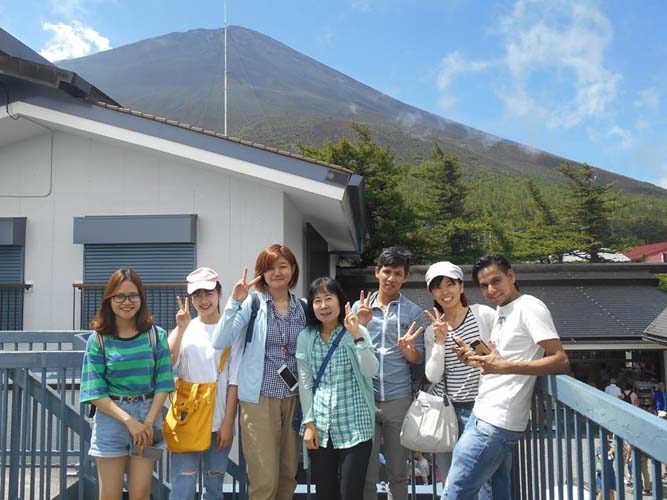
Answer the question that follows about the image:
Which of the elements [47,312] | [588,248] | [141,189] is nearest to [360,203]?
[141,189]

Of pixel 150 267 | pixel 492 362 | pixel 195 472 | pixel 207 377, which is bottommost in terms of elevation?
pixel 195 472

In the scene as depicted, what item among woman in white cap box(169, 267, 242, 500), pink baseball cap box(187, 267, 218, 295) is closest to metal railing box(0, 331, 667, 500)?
woman in white cap box(169, 267, 242, 500)

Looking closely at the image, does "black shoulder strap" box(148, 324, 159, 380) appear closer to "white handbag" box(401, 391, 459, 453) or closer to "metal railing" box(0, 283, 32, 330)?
"white handbag" box(401, 391, 459, 453)

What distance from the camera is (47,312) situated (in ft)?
22.8

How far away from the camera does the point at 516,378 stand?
2.28 metres

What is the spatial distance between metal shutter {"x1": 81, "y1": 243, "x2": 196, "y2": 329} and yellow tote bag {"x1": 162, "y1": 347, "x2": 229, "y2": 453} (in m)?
4.06

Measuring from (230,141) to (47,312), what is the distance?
133 inches

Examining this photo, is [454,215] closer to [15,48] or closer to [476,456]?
[15,48]

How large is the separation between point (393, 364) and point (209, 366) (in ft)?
3.19

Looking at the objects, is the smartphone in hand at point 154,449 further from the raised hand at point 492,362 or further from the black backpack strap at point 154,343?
the raised hand at point 492,362

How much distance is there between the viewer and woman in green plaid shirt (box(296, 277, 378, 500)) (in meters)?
2.53

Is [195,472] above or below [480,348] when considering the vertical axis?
below

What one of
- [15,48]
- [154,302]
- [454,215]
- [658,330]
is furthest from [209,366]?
[454,215]

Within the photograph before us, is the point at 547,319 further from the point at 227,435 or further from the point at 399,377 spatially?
the point at 227,435
